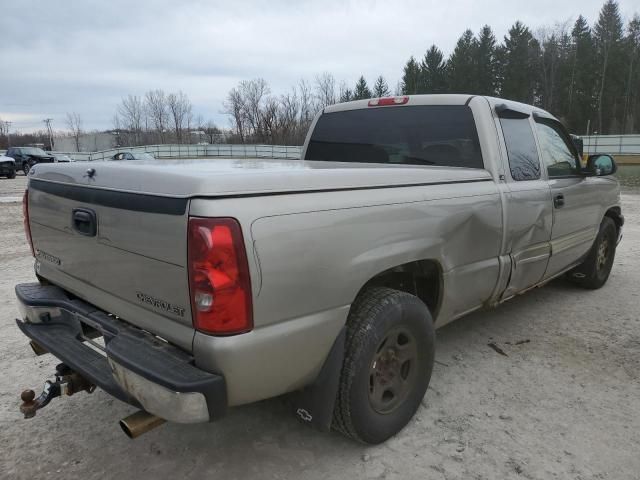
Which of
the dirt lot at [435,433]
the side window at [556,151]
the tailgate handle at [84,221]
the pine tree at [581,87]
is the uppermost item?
the pine tree at [581,87]

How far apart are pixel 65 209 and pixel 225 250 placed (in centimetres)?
124

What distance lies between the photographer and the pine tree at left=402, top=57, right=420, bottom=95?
228 ft

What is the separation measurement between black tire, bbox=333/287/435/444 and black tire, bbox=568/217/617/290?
335 centimetres

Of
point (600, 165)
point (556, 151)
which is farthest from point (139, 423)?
point (600, 165)

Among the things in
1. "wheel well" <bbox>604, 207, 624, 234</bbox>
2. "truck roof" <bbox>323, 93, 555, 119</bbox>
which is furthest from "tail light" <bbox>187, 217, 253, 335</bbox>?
"wheel well" <bbox>604, 207, 624, 234</bbox>

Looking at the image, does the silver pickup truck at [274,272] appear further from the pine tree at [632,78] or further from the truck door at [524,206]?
the pine tree at [632,78]

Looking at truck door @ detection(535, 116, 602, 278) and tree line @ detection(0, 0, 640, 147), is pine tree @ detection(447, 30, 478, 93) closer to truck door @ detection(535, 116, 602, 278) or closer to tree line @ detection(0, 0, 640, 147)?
tree line @ detection(0, 0, 640, 147)

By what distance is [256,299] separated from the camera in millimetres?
1952

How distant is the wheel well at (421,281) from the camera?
292cm

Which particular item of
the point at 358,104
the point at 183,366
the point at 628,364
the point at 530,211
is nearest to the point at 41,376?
the point at 183,366

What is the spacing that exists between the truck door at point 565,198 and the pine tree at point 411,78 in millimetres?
67492

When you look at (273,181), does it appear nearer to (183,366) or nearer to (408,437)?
(183,366)

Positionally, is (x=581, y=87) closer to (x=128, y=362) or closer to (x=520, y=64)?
(x=520, y=64)

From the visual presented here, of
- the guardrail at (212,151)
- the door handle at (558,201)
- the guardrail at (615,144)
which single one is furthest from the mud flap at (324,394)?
the guardrail at (212,151)
